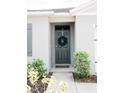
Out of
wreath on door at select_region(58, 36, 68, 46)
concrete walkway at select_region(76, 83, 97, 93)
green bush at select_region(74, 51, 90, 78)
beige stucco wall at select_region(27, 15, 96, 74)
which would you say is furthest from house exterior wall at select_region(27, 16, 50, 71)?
concrete walkway at select_region(76, 83, 97, 93)

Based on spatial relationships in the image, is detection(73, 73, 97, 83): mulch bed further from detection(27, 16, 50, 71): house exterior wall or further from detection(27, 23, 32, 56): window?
detection(27, 23, 32, 56): window

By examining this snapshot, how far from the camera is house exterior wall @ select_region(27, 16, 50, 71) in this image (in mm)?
15594

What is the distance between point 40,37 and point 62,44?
11.7 ft

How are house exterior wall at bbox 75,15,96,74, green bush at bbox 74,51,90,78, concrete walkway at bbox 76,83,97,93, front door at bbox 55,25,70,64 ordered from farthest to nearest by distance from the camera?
front door at bbox 55,25,70,64 → house exterior wall at bbox 75,15,96,74 → green bush at bbox 74,51,90,78 → concrete walkway at bbox 76,83,97,93

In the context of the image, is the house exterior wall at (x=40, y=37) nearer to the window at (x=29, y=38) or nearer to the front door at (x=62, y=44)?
the window at (x=29, y=38)

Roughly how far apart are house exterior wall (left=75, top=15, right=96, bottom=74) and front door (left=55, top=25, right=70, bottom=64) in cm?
360

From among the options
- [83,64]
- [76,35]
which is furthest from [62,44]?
[83,64]

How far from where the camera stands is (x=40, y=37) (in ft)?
51.6

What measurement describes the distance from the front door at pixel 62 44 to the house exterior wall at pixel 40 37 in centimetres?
336

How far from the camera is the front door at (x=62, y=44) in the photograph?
18.9 m

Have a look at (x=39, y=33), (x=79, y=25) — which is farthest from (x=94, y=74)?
(x=39, y=33)

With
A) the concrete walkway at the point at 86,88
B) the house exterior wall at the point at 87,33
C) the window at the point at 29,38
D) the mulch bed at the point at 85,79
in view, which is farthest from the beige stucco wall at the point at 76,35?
the concrete walkway at the point at 86,88
